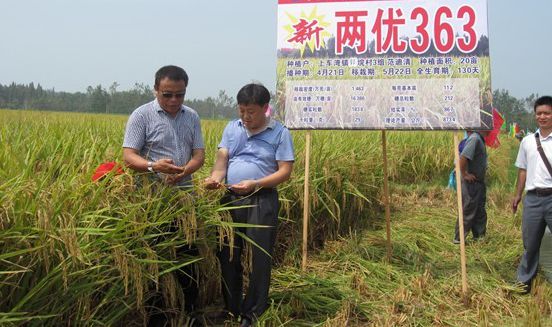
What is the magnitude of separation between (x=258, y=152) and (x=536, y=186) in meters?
2.08

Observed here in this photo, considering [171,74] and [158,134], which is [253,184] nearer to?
[158,134]

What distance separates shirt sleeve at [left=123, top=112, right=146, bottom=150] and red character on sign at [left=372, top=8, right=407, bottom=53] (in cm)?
189

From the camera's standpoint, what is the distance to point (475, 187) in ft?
16.7

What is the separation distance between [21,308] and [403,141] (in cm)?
794

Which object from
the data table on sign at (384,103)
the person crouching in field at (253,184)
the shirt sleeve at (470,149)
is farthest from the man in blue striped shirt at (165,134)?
the shirt sleeve at (470,149)

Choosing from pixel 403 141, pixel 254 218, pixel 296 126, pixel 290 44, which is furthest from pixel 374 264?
pixel 403 141

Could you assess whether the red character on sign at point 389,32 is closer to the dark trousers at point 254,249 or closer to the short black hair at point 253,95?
the short black hair at point 253,95

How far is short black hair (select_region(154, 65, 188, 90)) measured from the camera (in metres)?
2.67

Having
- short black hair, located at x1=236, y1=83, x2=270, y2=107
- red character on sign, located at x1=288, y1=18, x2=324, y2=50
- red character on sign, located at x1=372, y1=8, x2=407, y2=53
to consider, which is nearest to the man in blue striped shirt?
short black hair, located at x1=236, y1=83, x2=270, y2=107

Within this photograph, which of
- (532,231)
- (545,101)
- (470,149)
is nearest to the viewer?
(545,101)

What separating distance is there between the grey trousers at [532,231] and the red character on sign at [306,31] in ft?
6.27

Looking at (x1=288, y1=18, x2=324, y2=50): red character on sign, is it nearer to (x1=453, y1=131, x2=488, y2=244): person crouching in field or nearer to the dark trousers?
the dark trousers

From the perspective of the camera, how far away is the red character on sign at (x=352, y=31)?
3.78 m

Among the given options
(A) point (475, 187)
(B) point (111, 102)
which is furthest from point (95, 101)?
(A) point (475, 187)
